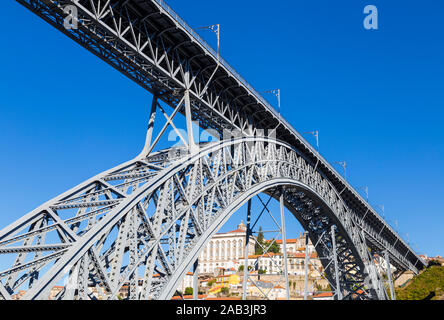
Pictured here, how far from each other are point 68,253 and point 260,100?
1495 centimetres

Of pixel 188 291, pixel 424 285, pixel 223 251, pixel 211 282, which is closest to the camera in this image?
pixel 424 285

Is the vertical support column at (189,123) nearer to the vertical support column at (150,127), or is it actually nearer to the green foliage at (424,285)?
the vertical support column at (150,127)

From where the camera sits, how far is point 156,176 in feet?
46.9

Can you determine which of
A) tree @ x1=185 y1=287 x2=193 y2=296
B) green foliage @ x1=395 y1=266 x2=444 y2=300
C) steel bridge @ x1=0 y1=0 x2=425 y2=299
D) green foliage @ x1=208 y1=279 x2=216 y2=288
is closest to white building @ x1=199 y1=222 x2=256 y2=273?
green foliage @ x1=208 y1=279 x2=216 y2=288

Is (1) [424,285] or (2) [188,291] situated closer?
(1) [424,285]

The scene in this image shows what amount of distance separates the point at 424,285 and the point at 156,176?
5772 cm

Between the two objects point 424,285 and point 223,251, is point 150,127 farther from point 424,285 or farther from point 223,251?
point 223,251

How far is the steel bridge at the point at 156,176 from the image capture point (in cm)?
1138

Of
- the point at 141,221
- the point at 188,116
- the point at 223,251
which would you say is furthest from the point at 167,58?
the point at 223,251

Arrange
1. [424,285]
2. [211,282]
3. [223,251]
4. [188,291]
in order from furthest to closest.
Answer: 1. [223,251]
2. [211,282]
3. [188,291]
4. [424,285]

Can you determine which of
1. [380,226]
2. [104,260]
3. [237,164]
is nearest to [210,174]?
[237,164]

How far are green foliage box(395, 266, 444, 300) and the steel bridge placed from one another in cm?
3640
